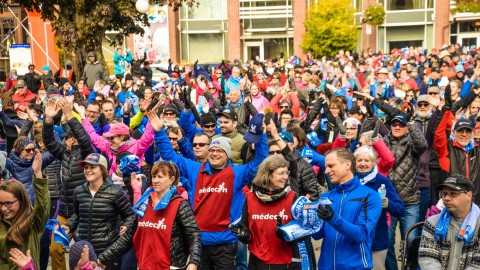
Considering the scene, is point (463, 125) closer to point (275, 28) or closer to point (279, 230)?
point (279, 230)

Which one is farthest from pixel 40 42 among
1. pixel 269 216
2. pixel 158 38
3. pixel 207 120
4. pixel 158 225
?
pixel 269 216

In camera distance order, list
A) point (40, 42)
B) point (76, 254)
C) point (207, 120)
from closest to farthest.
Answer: point (76, 254) < point (207, 120) < point (40, 42)

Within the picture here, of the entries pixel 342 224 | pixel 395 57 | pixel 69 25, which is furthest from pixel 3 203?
pixel 395 57

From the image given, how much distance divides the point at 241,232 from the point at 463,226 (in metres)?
1.73

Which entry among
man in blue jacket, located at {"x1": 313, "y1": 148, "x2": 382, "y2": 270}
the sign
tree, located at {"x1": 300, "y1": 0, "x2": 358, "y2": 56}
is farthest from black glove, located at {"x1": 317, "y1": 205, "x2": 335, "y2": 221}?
tree, located at {"x1": 300, "y1": 0, "x2": 358, "y2": 56}

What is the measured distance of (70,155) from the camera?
316 inches

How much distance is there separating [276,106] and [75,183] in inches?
218

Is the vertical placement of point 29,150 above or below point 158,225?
above

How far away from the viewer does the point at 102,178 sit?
6566 mm

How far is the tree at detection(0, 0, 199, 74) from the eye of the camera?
69.9 feet

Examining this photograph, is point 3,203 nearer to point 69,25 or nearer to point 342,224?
point 342,224

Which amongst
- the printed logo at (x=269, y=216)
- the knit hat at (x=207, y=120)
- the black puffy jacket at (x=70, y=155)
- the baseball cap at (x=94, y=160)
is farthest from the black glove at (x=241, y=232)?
the knit hat at (x=207, y=120)

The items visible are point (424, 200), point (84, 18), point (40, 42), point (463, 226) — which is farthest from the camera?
point (40, 42)

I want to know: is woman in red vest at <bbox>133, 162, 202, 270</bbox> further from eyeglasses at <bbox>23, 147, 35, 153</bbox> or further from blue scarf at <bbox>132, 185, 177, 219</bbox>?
eyeglasses at <bbox>23, 147, 35, 153</bbox>
